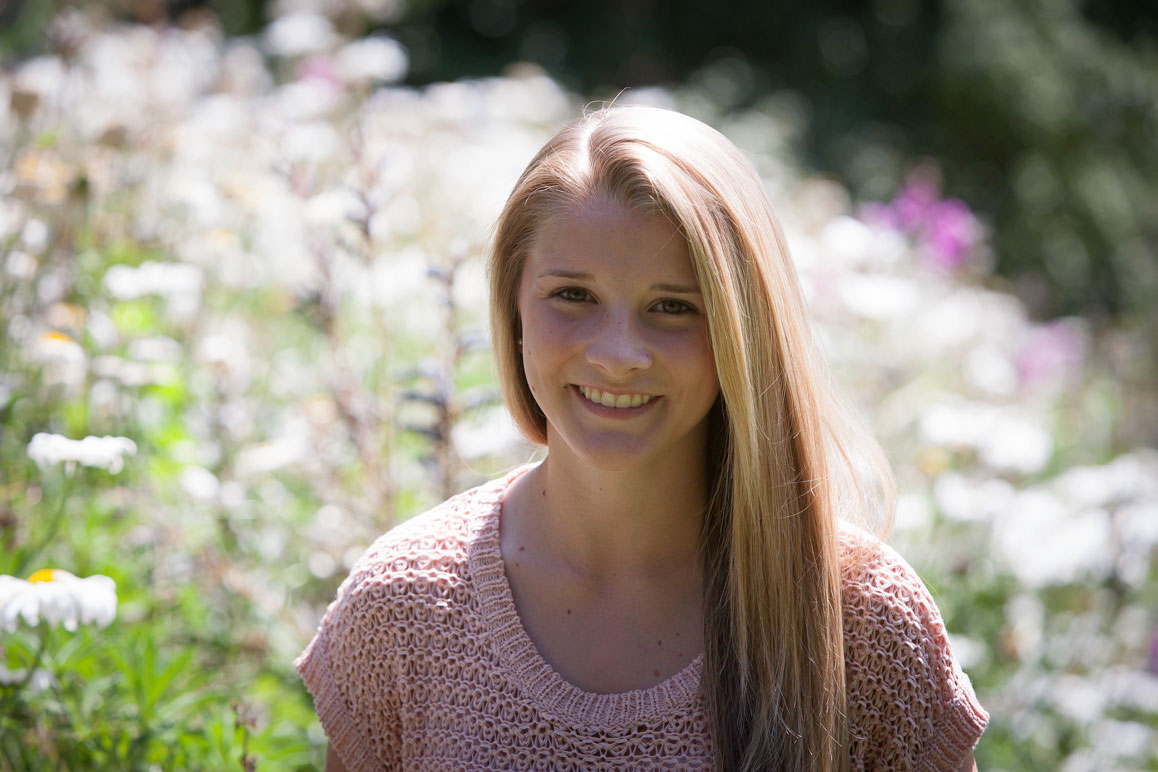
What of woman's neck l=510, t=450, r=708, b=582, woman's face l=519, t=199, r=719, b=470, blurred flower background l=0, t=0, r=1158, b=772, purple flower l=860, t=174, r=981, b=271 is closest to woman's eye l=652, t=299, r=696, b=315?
woman's face l=519, t=199, r=719, b=470

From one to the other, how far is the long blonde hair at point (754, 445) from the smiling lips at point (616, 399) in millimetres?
107

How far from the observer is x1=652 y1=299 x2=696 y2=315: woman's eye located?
150 cm

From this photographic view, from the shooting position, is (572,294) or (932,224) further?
(932,224)

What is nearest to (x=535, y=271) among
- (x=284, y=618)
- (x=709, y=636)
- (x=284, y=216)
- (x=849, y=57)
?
(x=709, y=636)

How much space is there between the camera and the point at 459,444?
2521mm

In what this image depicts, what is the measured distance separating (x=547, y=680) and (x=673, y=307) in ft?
1.76

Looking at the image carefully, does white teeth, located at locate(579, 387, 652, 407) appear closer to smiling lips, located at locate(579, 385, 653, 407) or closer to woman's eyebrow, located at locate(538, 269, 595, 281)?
smiling lips, located at locate(579, 385, 653, 407)

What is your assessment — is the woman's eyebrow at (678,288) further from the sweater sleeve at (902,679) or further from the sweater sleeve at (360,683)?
the sweater sleeve at (360,683)

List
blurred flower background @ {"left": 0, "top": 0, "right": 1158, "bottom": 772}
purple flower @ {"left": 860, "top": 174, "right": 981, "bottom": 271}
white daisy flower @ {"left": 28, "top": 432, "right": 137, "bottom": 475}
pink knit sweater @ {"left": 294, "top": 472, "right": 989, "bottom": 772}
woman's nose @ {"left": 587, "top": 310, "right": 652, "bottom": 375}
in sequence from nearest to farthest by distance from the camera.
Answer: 1. woman's nose @ {"left": 587, "top": 310, "right": 652, "bottom": 375}
2. pink knit sweater @ {"left": 294, "top": 472, "right": 989, "bottom": 772}
3. white daisy flower @ {"left": 28, "top": 432, "right": 137, "bottom": 475}
4. blurred flower background @ {"left": 0, "top": 0, "right": 1158, "bottom": 772}
5. purple flower @ {"left": 860, "top": 174, "right": 981, "bottom": 271}

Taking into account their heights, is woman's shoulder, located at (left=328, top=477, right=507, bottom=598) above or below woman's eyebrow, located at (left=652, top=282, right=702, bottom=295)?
below

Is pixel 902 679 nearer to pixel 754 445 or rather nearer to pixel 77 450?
pixel 754 445

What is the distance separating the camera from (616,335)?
146cm

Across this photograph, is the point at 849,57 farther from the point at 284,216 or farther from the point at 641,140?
the point at 641,140

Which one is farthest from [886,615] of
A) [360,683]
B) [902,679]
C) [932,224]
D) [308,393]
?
[932,224]
